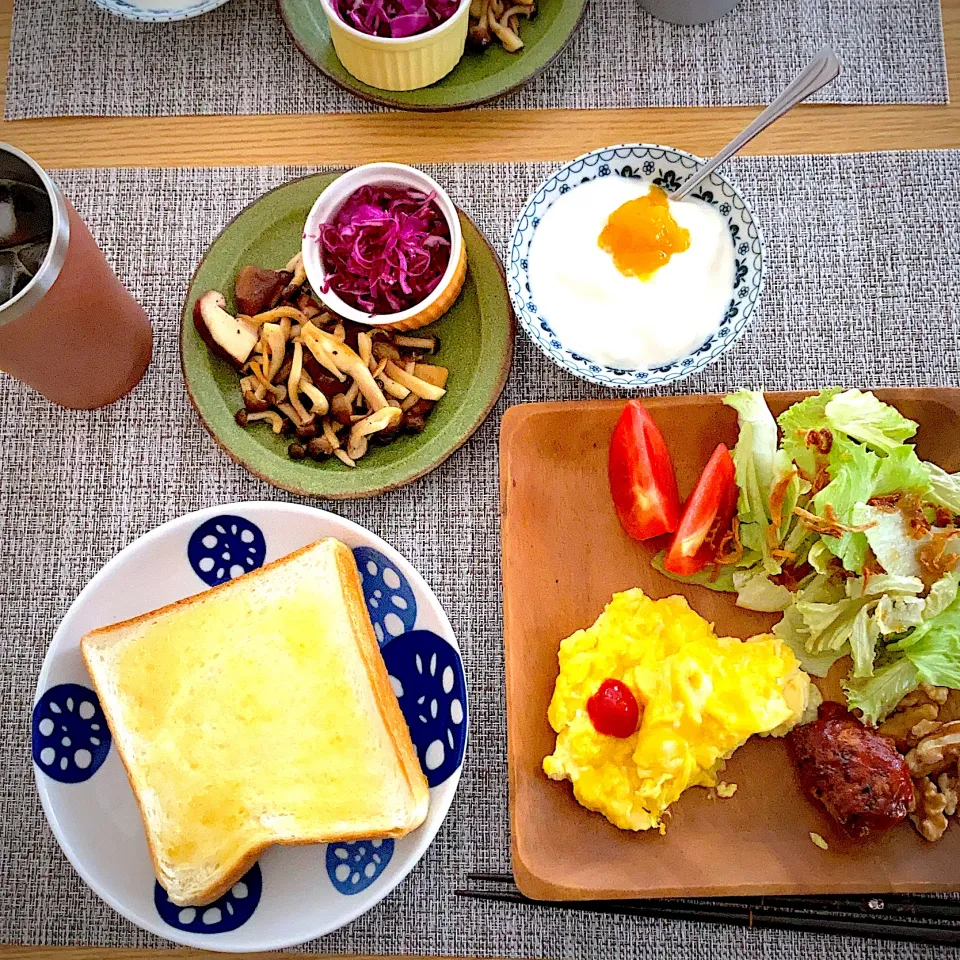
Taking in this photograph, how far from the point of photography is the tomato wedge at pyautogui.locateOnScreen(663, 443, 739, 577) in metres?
1.75

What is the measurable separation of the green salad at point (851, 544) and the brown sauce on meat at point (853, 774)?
0.07 metres

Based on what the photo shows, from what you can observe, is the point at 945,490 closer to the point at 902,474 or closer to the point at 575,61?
the point at 902,474

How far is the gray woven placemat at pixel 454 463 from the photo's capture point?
187cm

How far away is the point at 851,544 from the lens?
1688 millimetres

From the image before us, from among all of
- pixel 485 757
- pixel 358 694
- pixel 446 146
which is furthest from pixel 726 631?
pixel 446 146

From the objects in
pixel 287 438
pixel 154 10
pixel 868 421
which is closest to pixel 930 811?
pixel 868 421

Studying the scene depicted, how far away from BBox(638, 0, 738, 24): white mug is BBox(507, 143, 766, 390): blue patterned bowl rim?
1.59 feet

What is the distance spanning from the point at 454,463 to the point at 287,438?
344 mm

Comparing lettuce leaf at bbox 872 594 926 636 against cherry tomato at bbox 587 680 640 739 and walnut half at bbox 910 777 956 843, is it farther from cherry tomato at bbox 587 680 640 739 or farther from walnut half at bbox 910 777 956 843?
cherry tomato at bbox 587 680 640 739

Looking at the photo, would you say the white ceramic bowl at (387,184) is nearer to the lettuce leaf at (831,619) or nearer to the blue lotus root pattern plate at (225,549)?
the blue lotus root pattern plate at (225,549)

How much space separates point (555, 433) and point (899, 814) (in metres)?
0.89

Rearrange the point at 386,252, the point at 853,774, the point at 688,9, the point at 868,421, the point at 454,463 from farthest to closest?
1. the point at 688,9
2. the point at 454,463
3. the point at 386,252
4. the point at 868,421
5. the point at 853,774

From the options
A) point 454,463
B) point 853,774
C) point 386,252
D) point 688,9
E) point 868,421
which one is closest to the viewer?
point 853,774

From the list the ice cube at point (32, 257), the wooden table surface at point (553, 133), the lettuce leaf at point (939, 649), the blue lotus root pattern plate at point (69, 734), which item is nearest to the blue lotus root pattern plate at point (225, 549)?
the blue lotus root pattern plate at point (69, 734)
